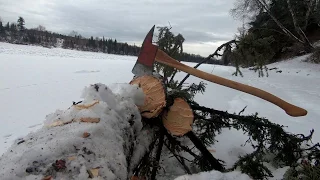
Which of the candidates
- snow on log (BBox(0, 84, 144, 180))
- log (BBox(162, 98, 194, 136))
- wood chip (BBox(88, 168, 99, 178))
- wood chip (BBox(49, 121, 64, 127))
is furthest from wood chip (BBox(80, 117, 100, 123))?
log (BBox(162, 98, 194, 136))

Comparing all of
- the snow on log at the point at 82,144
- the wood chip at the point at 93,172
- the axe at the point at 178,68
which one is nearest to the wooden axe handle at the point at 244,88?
the axe at the point at 178,68

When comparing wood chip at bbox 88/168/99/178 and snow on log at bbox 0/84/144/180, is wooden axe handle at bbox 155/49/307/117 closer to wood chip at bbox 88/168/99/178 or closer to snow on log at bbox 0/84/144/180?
snow on log at bbox 0/84/144/180

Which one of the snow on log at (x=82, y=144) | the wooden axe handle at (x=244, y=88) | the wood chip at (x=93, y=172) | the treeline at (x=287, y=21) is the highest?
the treeline at (x=287, y=21)

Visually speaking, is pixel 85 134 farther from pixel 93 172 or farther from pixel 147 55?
pixel 147 55

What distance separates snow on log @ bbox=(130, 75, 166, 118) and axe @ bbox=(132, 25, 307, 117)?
6.2 inches

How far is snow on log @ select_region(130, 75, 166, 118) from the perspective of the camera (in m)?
2.03

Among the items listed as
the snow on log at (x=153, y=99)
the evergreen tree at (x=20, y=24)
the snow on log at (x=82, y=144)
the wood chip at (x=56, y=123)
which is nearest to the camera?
the snow on log at (x=82, y=144)

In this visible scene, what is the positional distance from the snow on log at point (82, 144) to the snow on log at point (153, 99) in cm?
19

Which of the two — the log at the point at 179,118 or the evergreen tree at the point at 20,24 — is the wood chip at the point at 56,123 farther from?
the evergreen tree at the point at 20,24

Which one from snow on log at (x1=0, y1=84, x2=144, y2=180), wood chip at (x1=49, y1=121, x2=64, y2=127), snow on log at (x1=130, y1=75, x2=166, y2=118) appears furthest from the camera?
snow on log at (x1=130, y1=75, x2=166, y2=118)

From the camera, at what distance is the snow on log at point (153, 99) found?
2.03m

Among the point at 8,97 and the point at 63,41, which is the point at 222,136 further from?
the point at 63,41

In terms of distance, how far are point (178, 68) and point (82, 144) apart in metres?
1.03

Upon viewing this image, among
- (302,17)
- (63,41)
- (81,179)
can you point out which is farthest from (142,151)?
(63,41)
